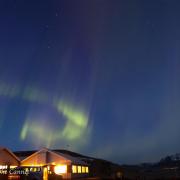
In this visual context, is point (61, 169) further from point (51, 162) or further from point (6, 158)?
point (6, 158)

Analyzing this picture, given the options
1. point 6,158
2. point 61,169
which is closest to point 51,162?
point 61,169

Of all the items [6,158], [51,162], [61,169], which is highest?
[6,158]

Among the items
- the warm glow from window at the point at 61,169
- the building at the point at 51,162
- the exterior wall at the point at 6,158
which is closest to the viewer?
the exterior wall at the point at 6,158

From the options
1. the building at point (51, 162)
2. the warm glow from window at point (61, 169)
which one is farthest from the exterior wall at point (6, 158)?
the warm glow from window at point (61, 169)

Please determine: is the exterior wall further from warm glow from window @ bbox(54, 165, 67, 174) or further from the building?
warm glow from window @ bbox(54, 165, 67, 174)

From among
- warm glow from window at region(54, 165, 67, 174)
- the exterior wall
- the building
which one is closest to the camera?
the exterior wall

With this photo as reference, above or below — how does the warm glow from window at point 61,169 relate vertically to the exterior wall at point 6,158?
below

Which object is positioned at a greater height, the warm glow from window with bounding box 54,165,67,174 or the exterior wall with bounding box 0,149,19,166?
the exterior wall with bounding box 0,149,19,166

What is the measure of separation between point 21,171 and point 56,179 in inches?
250

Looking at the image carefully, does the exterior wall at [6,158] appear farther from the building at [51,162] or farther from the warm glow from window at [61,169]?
the warm glow from window at [61,169]

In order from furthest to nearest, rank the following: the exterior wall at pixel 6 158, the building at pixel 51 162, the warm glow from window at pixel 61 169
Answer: the warm glow from window at pixel 61 169, the building at pixel 51 162, the exterior wall at pixel 6 158

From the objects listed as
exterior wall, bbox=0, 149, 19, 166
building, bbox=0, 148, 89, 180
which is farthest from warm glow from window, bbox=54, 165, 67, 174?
exterior wall, bbox=0, 149, 19, 166

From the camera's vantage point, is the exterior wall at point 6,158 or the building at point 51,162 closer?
the exterior wall at point 6,158

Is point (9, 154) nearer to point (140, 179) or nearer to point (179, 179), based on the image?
point (140, 179)
